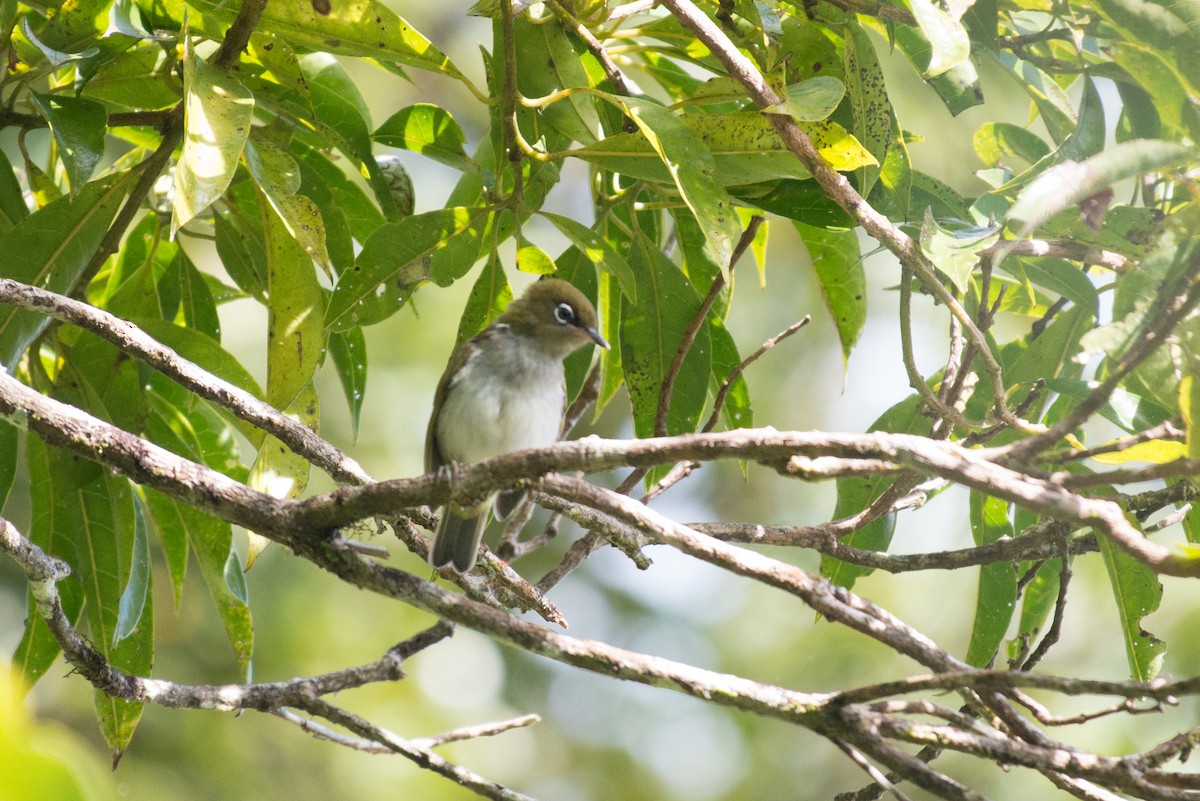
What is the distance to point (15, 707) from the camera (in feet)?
2.06

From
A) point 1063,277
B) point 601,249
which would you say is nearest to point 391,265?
point 601,249

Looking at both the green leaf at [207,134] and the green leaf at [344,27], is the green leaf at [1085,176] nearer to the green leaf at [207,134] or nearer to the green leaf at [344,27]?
the green leaf at [207,134]

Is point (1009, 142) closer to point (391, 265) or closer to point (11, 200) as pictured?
point (391, 265)

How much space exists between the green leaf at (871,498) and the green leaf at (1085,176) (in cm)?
169

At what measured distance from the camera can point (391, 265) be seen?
9.91ft

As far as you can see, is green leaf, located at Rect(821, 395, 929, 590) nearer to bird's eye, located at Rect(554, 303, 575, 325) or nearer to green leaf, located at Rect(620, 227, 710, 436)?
green leaf, located at Rect(620, 227, 710, 436)

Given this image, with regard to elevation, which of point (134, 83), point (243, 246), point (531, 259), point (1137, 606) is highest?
point (134, 83)

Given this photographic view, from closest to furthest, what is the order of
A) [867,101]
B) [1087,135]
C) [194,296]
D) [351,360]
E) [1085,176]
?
1. [1085,176]
2. [1087,135]
3. [867,101]
4. [351,360]
5. [194,296]

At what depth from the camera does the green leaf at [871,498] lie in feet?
11.4

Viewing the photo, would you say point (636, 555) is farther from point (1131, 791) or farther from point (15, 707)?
point (15, 707)

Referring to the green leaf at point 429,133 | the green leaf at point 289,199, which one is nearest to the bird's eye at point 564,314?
the green leaf at point 429,133

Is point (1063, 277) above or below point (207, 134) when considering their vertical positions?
above

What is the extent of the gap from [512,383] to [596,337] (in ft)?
1.26

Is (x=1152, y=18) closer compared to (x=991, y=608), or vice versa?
(x=1152, y=18)
